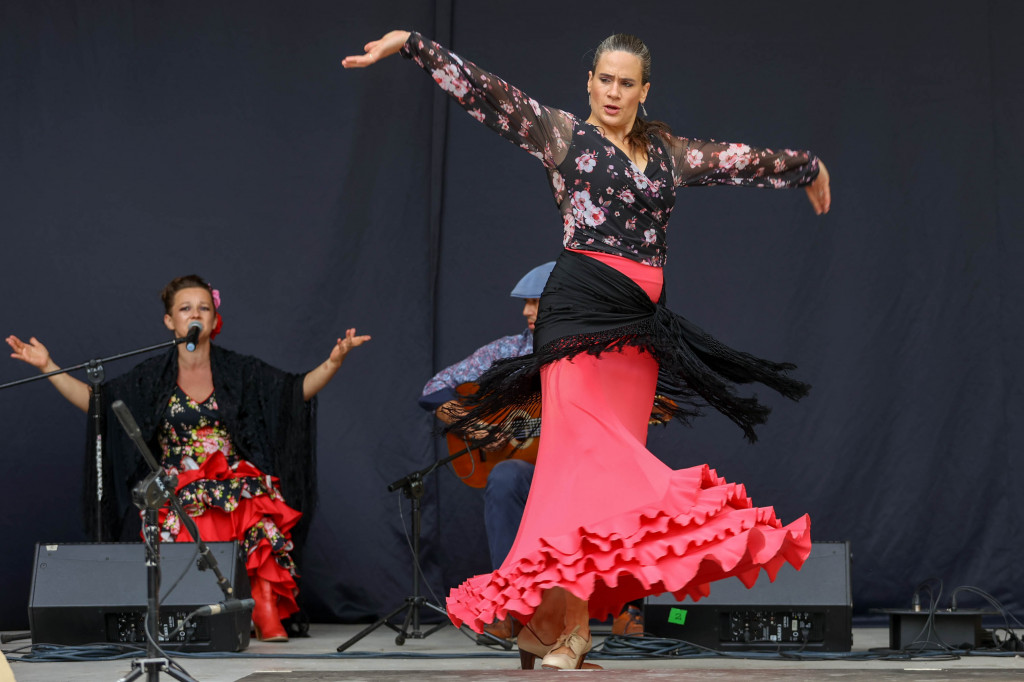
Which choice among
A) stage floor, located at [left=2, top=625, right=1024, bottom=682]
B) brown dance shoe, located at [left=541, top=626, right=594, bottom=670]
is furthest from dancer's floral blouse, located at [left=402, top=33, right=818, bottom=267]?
stage floor, located at [left=2, top=625, right=1024, bottom=682]

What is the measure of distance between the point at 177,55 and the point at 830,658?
3.55m

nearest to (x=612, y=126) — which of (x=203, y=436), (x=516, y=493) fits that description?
(x=516, y=493)

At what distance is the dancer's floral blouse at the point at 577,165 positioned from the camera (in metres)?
2.83

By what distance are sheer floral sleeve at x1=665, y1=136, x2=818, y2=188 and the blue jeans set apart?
1.47 m

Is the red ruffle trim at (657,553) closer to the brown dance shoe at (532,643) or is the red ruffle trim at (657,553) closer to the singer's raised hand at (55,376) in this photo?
the brown dance shoe at (532,643)

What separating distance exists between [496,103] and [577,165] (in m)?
0.24

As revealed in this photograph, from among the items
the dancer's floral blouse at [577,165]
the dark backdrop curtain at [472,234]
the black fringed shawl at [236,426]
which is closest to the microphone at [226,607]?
the dancer's floral blouse at [577,165]

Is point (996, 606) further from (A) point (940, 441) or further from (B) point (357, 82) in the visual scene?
(B) point (357, 82)

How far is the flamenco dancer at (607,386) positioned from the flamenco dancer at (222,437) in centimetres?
169

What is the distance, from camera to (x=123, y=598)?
388cm

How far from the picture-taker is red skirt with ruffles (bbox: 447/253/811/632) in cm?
250

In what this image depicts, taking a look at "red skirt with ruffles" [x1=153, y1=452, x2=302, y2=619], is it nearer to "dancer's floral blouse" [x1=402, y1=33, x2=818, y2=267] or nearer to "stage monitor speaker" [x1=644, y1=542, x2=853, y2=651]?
"stage monitor speaker" [x1=644, y1=542, x2=853, y2=651]

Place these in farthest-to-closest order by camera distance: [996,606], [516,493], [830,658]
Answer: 1. [996,606]
2. [516,493]
3. [830,658]

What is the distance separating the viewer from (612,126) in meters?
2.96
